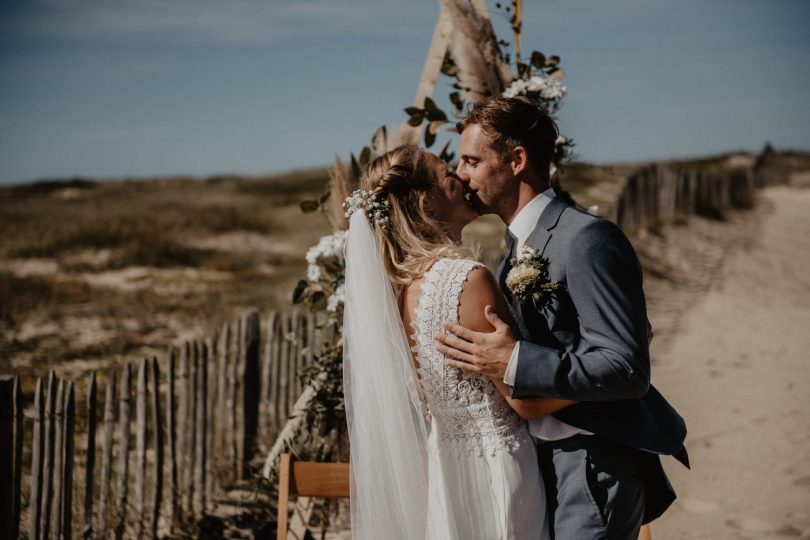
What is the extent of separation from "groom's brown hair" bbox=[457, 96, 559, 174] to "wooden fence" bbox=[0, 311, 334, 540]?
7.87 ft

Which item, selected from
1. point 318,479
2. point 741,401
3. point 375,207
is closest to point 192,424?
point 318,479

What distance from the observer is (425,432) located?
264 centimetres

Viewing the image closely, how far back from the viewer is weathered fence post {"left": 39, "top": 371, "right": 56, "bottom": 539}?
13.4 ft

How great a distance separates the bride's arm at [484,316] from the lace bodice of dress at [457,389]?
0.16 ft

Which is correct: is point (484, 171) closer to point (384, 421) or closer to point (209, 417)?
point (384, 421)

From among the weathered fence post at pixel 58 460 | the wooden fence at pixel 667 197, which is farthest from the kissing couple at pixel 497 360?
the wooden fence at pixel 667 197

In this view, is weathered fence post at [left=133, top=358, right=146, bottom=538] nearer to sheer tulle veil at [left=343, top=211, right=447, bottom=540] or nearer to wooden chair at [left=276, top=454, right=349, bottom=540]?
wooden chair at [left=276, top=454, right=349, bottom=540]

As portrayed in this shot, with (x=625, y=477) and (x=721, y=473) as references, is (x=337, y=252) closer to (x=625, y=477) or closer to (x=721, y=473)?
(x=625, y=477)

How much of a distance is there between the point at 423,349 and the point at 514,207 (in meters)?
0.68

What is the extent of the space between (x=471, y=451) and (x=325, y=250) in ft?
5.68

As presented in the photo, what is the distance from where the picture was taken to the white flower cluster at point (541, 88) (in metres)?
3.87

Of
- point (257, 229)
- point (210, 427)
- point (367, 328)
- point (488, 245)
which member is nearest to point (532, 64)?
point (367, 328)

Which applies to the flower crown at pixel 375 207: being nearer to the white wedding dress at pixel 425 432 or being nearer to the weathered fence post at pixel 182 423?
the white wedding dress at pixel 425 432

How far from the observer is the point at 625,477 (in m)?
2.38
